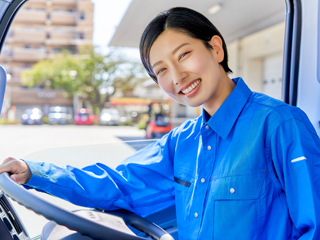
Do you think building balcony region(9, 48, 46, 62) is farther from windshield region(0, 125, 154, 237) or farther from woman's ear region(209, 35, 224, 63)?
woman's ear region(209, 35, 224, 63)

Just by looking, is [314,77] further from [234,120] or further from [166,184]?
[166,184]

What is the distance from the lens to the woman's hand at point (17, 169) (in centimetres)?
77

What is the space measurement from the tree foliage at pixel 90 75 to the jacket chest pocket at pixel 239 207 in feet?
61.4

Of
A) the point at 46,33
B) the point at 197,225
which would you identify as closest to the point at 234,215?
the point at 197,225

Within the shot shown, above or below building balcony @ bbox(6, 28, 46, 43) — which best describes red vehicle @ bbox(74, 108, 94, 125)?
below

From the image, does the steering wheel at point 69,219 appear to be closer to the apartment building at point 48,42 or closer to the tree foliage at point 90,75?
the tree foliage at point 90,75

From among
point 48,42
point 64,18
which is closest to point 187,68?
point 64,18

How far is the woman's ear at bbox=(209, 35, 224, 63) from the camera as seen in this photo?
90 cm

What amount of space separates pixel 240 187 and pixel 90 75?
2048cm

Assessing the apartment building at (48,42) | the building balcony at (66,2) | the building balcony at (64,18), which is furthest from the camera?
the building balcony at (66,2)

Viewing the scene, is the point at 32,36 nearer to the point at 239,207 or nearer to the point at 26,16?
the point at 26,16

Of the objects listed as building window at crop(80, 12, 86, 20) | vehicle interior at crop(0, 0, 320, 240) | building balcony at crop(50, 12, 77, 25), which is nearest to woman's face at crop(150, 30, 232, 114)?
vehicle interior at crop(0, 0, 320, 240)

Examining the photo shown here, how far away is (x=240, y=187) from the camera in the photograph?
770 millimetres

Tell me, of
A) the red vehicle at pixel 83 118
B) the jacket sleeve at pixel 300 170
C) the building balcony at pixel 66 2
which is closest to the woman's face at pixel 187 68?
→ the jacket sleeve at pixel 300 170
